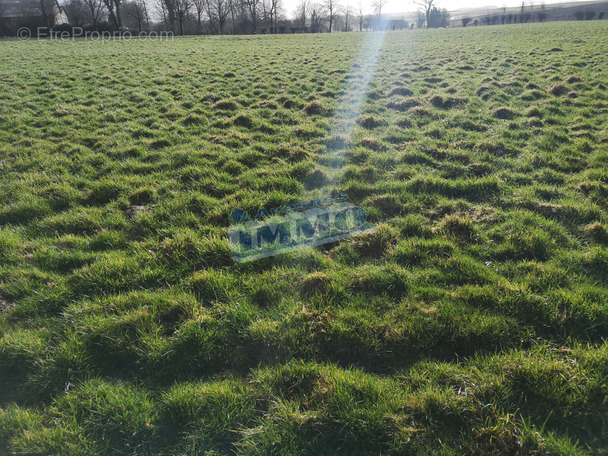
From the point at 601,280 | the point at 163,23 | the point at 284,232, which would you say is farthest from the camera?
the point at 163,23

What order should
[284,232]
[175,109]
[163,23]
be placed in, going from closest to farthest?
1. [284,232]
2. [175,109]
3. [163,23]

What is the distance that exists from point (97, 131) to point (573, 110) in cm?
1211

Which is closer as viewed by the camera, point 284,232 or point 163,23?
point 284,232

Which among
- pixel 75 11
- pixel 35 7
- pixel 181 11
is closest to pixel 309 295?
pixel 181 11

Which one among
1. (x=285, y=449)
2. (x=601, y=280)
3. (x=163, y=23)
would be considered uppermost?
(x=163, y=23)

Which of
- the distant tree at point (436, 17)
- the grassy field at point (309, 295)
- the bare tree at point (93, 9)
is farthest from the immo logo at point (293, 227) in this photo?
the distant tree at point (436, 17)

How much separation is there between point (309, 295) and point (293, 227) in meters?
1.29

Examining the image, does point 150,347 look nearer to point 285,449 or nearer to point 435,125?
point 285,449

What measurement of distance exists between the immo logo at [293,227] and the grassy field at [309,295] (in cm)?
18

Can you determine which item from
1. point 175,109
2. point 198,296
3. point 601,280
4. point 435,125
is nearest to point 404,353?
point 198,296

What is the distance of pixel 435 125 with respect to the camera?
312 inches

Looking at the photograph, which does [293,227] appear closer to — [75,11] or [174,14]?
[174,14]

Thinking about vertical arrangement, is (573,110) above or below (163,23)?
below

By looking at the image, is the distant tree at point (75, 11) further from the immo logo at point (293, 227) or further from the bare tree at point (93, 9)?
the immo logo at point (293, 227)
